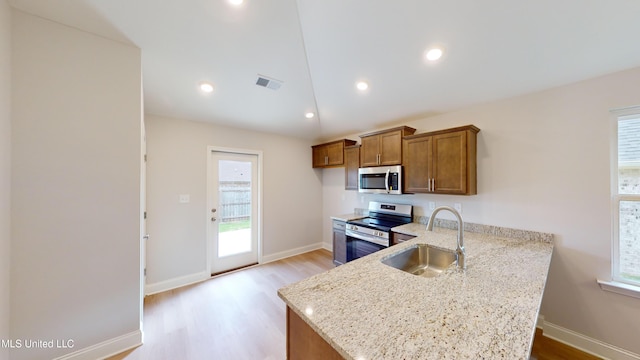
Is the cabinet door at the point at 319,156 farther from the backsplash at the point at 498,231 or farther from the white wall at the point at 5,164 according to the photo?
the white wall at the point at 5,164

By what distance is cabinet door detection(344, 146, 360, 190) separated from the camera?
3682mm

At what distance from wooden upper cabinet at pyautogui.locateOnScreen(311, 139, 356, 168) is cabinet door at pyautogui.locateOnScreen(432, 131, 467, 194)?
1.67 meters

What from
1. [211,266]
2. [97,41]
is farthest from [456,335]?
[211,266]

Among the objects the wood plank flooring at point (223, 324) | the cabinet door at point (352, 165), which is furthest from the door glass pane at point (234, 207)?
the cabinet door at point (352, 165)

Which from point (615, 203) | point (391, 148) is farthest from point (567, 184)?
point (391, 148)

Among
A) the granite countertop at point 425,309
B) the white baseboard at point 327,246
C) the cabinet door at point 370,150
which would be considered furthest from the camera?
the white baseboard at point 327,246

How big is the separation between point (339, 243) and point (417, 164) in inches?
68.9

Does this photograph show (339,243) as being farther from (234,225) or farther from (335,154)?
(234,225)

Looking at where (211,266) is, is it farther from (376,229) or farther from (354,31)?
(354,31)

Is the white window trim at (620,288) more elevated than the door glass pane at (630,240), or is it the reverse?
the door glass pane at (630,240)

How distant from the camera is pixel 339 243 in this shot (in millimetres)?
3562

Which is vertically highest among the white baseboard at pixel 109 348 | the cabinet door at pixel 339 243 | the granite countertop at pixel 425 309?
the granite countertop at pixel 425 309

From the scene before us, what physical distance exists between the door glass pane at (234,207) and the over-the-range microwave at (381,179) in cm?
206

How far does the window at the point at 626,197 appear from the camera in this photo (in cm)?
180
